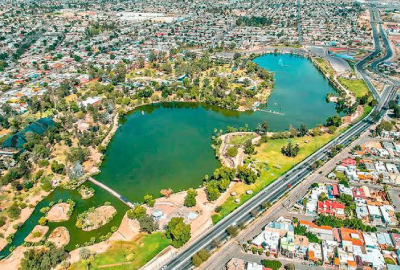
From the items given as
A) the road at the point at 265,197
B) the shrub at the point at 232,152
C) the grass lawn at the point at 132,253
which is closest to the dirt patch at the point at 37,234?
the grass lawn at the point at 132,253

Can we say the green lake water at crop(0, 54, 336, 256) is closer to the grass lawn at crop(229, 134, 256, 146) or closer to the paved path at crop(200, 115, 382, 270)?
the grass lawn at crop(229, 134, 256, 146)

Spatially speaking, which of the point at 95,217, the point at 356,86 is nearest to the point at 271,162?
the point at 95,217

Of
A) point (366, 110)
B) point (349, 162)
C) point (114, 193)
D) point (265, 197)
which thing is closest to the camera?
point (265, 197)

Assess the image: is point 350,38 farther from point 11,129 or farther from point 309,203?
point 11,129

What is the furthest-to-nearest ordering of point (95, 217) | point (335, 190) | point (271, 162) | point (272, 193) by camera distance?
1. point (271, 162)
2. point (272, 193)
3. point (335, 190)
4. point (95, 217)

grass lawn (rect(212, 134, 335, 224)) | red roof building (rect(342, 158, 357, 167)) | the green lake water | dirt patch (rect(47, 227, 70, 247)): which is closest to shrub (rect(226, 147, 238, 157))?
the green lake water

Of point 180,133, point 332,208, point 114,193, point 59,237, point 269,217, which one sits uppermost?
point 332,208

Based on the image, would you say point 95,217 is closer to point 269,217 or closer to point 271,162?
point 269,217
